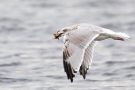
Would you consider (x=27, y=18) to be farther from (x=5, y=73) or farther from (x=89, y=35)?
(x=89, y=35)

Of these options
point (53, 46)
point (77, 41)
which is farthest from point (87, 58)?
point (53, 46)

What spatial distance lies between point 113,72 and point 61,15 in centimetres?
436

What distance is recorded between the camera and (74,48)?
22.4 ft

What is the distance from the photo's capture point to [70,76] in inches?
261

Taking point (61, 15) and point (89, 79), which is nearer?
point (89, 79)

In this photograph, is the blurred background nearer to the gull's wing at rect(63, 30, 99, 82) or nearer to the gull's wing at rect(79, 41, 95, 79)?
the gull's wing at rect(79, 41, 95, 79)

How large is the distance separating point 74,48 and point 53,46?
459 cm

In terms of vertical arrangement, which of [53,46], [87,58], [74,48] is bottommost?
[53,46]

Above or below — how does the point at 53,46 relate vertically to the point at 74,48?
below

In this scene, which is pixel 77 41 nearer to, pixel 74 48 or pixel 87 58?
pixel 74 48

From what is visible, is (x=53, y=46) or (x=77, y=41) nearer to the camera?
(x=77, y=41)

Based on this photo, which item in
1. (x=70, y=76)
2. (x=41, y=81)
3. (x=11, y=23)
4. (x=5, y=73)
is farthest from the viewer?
(x=11, y=23)

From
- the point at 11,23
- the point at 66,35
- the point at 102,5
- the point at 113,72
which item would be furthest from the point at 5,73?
the point at 102,5

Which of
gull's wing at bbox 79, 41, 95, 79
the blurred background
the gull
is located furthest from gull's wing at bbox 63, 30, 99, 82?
the blurred background
